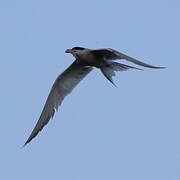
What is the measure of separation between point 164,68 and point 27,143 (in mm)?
5402

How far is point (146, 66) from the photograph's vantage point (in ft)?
35.8

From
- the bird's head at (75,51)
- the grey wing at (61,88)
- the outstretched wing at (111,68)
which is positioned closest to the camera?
the outstretched wing at (111,68)

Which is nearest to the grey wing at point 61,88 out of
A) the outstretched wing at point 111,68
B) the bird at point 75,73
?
the bird at point 75,73

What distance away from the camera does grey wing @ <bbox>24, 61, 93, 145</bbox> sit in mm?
15094

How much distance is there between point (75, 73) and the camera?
15.2 m

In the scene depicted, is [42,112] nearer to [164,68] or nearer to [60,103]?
[60,103]

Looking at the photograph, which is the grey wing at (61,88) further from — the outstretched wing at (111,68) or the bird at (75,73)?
the outstretched wing at (111,68)

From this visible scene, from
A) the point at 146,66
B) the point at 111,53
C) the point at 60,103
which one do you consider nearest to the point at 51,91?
the point at 60,103

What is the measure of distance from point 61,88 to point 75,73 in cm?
54

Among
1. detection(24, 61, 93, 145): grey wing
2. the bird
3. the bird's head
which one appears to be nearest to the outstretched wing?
the bird

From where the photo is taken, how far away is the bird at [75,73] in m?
13.4

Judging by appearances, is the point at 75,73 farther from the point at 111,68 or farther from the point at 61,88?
the point at 111,68

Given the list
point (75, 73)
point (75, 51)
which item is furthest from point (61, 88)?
point (75, 51)

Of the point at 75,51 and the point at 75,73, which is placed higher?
the point at 75,51
